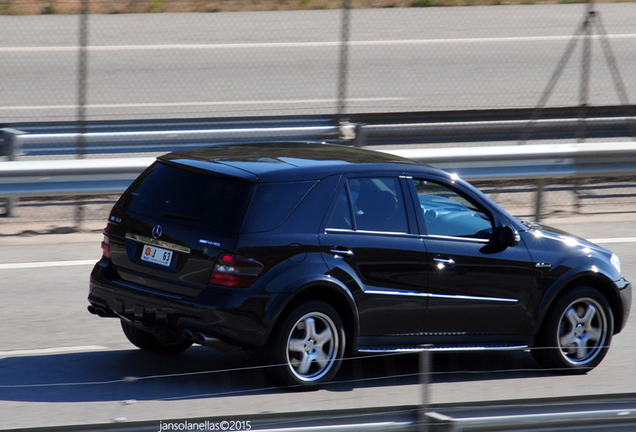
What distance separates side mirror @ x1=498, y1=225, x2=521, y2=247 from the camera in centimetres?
631

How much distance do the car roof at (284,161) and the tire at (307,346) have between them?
85 centimetres

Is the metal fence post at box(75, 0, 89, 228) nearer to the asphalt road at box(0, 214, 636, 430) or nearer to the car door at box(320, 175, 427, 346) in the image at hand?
the asphalt road at box(0, 214, 636, 430)

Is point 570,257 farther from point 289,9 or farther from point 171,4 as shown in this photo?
point 289,9

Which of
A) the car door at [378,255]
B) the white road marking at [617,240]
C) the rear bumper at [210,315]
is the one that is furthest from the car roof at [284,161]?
Result: the white road marking at [617,240]

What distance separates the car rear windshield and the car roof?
0.07 meters

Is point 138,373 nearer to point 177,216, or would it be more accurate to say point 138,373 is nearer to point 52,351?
point 52,351

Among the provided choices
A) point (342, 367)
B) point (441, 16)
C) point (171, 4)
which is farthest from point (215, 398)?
point (441, 16)

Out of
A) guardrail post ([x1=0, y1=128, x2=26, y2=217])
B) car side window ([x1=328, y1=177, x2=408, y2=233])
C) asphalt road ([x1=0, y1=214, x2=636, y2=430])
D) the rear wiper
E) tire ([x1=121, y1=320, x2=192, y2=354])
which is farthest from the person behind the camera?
guardrail post ([x1=0, y1=128, x2=26, y2=217])

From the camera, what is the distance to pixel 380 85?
1677cm

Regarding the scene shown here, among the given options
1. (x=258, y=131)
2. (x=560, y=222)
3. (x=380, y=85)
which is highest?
(x=380, y=85)

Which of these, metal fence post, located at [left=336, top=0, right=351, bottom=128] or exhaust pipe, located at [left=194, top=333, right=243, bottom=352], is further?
metal fence post, located at [left=336, top=0, right=351, bottom=128]

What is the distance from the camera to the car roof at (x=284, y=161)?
5.79 m

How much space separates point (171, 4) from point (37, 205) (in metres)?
4.01

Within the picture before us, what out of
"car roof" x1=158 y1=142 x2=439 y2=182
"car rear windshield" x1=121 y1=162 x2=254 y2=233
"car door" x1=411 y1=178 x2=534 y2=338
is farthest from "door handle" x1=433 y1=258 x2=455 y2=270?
"car rear windshield" x1=121 y1=162 x2=254 y2=233
